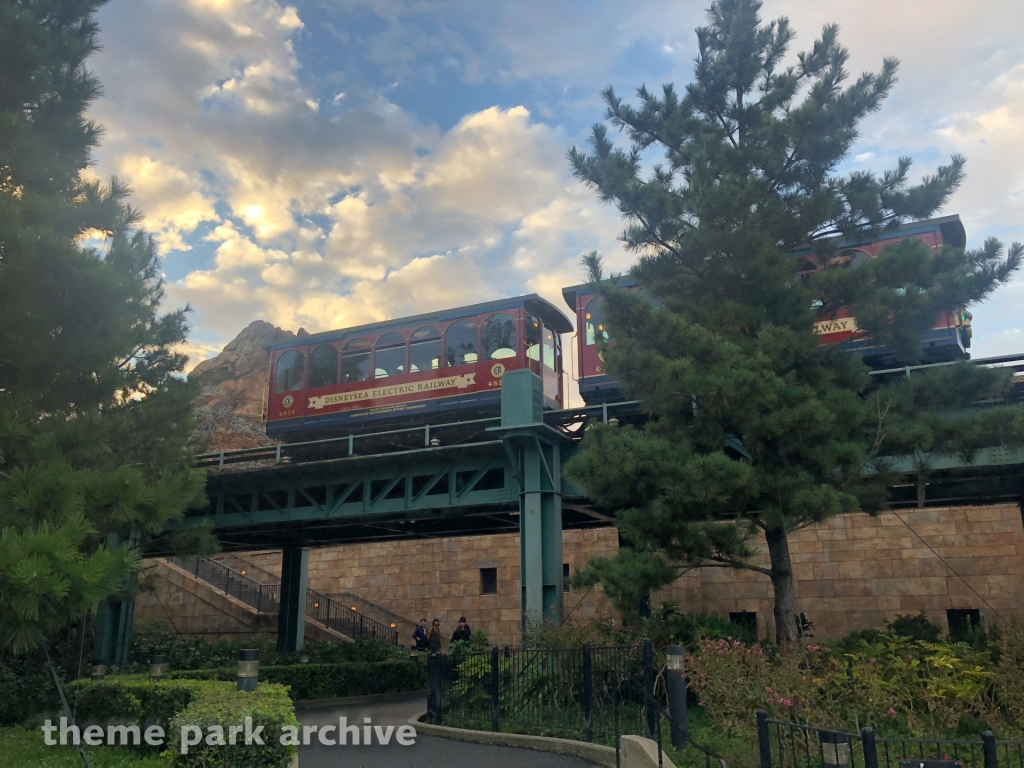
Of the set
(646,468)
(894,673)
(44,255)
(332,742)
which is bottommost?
(332,742)

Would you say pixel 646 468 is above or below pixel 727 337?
below

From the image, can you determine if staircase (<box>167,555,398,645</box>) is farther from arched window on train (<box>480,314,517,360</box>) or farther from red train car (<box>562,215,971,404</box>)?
red train car (<box>562,215,971,404</box>)

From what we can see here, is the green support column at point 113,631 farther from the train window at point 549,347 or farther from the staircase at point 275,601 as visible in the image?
the train window at point 549,347

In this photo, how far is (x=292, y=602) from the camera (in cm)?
2645

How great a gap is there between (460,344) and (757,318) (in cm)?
884

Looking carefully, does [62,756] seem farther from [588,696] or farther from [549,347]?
[549,347]

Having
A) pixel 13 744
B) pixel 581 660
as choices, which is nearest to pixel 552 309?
pixel 581 660

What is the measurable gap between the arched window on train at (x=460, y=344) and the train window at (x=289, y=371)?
4640 millimetres

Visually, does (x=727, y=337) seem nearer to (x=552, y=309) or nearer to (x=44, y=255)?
(x=552, y=309)

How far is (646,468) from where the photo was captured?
12188 millimetres

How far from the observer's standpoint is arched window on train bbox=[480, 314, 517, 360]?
795 inches

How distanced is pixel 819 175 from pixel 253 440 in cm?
5044

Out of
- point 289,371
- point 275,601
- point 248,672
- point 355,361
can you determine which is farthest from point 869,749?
point 275,601

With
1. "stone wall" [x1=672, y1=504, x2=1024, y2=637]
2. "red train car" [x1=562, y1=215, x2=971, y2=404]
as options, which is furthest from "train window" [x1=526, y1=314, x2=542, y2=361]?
"stone wall" [x1=672, y1=504, x2=1024, y2=637]
